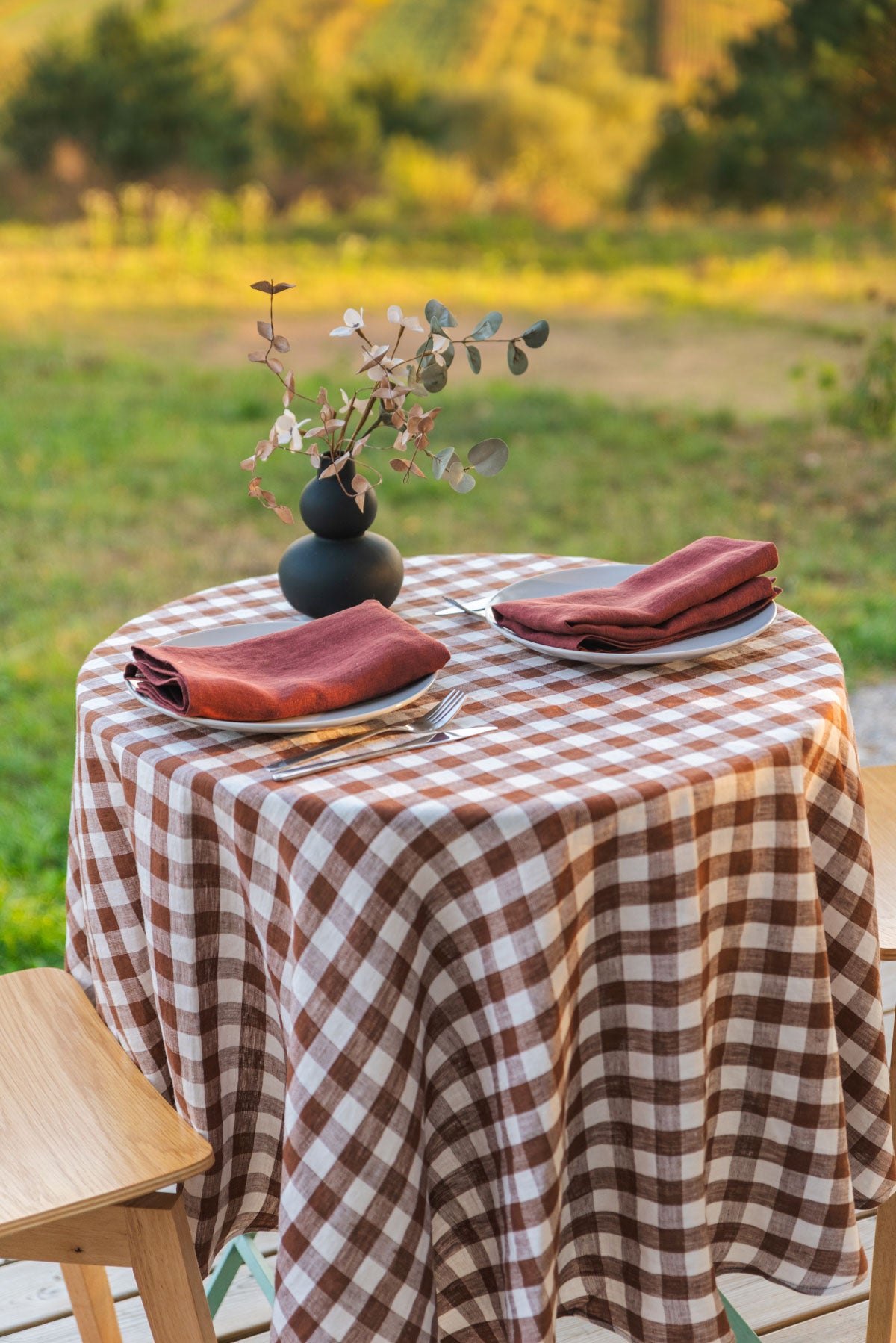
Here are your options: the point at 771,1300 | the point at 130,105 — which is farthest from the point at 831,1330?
the point at 130,105

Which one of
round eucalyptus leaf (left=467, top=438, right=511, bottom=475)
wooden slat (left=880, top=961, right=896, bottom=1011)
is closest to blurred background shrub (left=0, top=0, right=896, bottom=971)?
wooden slat (left=880, top=961, right=896, bottom=1011)

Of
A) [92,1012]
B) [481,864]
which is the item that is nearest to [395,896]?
[481,864]

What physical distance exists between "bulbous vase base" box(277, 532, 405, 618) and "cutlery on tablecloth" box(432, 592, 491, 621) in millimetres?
100

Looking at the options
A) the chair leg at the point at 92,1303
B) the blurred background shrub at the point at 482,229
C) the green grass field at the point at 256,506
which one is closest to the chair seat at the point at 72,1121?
the chair leg at the point at 92,1303

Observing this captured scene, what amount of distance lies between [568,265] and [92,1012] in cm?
626

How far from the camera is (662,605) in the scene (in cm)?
136

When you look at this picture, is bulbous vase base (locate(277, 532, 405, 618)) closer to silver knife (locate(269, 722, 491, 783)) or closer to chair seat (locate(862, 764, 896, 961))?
silver knife (locate(269, 722, 491, 783))

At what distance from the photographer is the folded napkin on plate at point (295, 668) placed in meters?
1.21

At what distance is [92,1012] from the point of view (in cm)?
135

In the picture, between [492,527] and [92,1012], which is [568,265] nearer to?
[492,527]

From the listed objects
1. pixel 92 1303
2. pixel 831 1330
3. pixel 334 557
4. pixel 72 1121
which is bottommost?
pixel 831 1330

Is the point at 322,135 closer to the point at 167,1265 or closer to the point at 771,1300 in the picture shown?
the point at 771,1300

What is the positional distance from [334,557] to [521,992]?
0.60 meters

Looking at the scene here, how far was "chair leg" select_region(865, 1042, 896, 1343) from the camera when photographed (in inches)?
54.5
